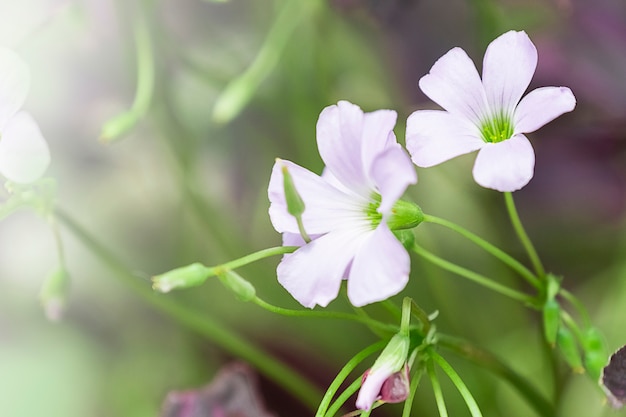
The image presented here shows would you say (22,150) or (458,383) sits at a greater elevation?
(22,150)

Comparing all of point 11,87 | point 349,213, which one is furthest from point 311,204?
point 11,87

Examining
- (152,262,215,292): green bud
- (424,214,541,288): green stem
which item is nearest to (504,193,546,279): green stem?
(424,214,541,288): green stem

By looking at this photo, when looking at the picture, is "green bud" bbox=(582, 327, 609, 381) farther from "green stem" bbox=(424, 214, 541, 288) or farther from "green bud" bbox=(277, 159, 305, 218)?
"green bud" bbox=(277, 159, 305, 218)

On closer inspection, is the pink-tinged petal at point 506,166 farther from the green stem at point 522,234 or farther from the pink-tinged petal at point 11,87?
the pink-tinged petal at point 11,87

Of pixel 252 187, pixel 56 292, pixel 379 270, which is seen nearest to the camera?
pixel 379 270

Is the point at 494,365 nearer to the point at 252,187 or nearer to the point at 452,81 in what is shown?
the point at 452,81

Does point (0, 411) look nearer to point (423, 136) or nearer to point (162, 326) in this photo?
point (162, 326)
